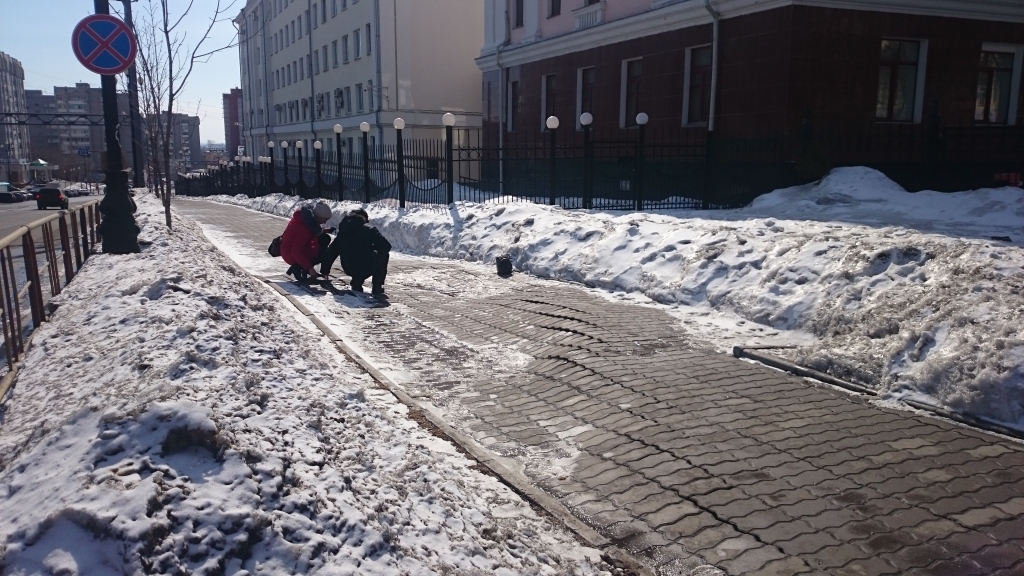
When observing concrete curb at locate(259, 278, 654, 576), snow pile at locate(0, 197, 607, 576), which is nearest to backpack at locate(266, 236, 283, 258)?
concrete curb at locate(259, 278, 654, 576)

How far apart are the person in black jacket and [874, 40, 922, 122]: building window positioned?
12.8m

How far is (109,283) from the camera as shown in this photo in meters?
7.54

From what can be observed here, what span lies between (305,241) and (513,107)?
58.7 ft

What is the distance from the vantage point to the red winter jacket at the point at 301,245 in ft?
35.2

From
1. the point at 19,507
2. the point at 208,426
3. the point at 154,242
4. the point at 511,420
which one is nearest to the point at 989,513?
the point at 511,420

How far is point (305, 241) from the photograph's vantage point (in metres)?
10.7

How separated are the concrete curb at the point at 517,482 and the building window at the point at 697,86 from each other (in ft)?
46.3

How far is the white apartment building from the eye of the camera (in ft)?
121

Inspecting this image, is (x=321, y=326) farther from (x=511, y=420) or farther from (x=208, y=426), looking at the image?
(x=208, y=426)

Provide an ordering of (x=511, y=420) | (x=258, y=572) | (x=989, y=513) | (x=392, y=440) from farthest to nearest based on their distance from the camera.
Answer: (x=511, y=420), (x=392, y=440), (x=989, y=513), (x=258, y=572)

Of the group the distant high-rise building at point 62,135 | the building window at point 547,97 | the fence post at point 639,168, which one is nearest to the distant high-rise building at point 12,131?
the distant high-rise building at point 62,135

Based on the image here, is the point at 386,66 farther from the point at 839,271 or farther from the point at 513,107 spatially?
the point at 839,271

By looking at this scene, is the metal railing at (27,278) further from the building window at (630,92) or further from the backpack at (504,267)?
the building window at (630,92)

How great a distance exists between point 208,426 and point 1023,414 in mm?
5079
